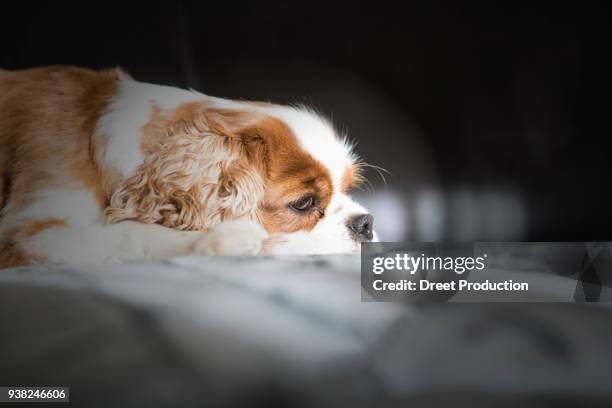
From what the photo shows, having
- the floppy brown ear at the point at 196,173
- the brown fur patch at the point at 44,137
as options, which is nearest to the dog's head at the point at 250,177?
the floppy brown ear at the point at 196,173

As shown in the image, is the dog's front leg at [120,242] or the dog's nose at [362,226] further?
the dog's nose at [362,226]

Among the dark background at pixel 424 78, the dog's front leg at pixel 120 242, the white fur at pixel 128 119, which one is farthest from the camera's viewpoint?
the dark background at pixel 424 78

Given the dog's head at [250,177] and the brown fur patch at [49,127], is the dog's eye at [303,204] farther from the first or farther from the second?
the brown fur patch at [49,127]

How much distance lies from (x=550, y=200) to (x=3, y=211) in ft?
4.43

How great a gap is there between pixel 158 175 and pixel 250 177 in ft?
0.68

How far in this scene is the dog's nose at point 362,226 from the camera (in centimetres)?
110

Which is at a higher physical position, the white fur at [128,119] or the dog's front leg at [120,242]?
the white fur at [128,119]

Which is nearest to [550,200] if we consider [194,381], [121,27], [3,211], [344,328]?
[344,328]

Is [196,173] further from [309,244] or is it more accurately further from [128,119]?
[309,244]

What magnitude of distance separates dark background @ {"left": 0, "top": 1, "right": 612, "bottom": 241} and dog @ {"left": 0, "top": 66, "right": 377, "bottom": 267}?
8 cm

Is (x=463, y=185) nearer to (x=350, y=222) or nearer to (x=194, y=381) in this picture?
(x=350, y=222)

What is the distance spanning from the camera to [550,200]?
1.24 meters

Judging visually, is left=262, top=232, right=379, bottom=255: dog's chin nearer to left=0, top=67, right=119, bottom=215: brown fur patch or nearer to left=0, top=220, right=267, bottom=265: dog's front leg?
left=0, top=220, right=267, bottom=265: dog's front leg

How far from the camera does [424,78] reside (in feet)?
4.00
